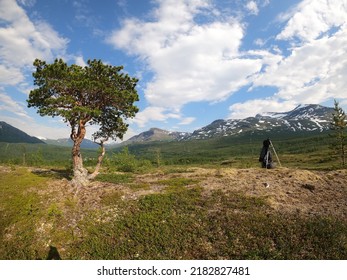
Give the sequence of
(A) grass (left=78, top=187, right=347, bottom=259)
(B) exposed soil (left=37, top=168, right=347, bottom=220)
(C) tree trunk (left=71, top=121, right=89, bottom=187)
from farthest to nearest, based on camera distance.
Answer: (C) tree trunk (left=71, top=121, right=89, bottom=187)
(B) exposed soil (left=37, top=168, right=347, bottom=220)
(A) grass (left=78, top=187, right=347, bottom=259)

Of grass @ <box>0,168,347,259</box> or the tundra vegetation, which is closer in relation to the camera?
grass @ <box>0,168,347,259</box>

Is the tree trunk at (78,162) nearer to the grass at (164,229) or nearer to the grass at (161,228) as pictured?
the grass at (161,228)

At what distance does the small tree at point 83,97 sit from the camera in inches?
982

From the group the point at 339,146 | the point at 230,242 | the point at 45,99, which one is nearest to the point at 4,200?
the point at 45,99

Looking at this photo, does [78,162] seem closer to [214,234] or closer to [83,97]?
[83,97]

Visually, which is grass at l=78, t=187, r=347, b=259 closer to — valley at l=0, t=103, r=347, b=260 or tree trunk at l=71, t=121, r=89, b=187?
valley at l=0, t=103, r=347, b=260

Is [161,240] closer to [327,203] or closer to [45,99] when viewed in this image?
[327,203]

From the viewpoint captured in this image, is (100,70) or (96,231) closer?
(96,231)

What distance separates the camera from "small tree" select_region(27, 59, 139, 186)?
81.8ft

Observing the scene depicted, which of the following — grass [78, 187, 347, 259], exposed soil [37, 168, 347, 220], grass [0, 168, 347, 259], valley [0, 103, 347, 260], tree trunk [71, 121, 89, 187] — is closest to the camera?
grass [78, 187, 347, 259]

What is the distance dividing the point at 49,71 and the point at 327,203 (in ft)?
92.8

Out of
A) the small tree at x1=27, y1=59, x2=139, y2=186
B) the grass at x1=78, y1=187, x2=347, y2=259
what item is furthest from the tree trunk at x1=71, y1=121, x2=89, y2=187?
the grass at x1=78, y1=187, x2=347, y2=259

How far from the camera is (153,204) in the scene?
2258 cm

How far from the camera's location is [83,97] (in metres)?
27.9
